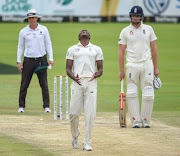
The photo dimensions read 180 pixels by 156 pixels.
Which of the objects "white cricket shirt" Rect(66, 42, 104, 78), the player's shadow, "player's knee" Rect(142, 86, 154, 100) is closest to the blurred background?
the player's shadow

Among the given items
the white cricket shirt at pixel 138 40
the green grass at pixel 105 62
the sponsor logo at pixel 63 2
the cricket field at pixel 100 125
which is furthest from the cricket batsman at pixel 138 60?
the sponsor logo at pixel 63 2

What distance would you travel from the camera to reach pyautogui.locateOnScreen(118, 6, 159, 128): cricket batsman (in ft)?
36.1

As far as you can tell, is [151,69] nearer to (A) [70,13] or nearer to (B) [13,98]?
(B) [13,98]

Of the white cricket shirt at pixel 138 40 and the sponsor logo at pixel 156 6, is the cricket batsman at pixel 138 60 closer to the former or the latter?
the white cricket shirt at pixel 138 40

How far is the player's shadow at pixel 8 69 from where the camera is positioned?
20500 mm

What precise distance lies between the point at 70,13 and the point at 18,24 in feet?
14.1

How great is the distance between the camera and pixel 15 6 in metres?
40.3

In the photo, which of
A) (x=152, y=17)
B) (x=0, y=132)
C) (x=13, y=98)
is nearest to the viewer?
(x=0, y=132)

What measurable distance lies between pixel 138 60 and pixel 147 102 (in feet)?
2.60

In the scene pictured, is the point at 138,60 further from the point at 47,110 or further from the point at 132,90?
the point at 47,110

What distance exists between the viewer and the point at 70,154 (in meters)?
8.77

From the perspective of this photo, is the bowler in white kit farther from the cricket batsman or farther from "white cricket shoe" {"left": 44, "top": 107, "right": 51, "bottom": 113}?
"white cricket shoe" {"left": 44, "top": 107, "right": 51, "bottom": 113}

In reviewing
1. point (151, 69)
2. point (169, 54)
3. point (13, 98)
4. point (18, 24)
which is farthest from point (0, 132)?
point (18, 24)

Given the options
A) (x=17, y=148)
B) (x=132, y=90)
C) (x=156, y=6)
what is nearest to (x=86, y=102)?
(x=17, y=148)
